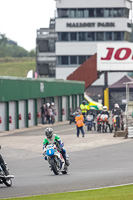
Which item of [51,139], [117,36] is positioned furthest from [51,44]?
[51,139]

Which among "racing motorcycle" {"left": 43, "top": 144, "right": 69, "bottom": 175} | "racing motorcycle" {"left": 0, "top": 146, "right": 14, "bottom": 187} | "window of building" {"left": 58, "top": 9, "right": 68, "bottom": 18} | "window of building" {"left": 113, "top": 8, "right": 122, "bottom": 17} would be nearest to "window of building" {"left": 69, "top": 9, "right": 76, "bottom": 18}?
"window of building" {"left": 58, "top": 9, "right": 68, "bottom": 18}

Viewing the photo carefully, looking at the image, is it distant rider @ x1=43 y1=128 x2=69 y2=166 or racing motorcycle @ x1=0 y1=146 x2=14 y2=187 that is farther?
distant rider @ x1=43 y1=128 x2=69 y2=166

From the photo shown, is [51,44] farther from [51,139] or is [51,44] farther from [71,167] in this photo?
[51,139]

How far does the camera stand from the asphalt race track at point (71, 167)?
1470cm

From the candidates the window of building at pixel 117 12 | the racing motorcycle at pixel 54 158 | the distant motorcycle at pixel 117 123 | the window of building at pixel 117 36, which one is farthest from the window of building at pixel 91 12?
the racing motorcycle at pixel 54 158

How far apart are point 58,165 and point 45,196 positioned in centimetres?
525

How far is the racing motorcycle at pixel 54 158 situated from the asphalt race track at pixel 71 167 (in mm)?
239

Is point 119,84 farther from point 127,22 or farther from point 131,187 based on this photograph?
point 131,187

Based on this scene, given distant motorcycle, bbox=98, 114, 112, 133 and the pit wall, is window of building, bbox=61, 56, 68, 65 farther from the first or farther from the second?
distant motorcycle, bbox=98, 114, 112, 133

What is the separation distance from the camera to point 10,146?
31.2 meters

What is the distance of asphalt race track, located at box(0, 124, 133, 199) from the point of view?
1470 cm

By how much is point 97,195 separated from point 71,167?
8.79m

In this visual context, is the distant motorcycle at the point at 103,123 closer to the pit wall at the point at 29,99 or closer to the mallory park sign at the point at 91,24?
the pit wall at the point at 29,99

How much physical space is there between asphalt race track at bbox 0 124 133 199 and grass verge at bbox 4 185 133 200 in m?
0.72
